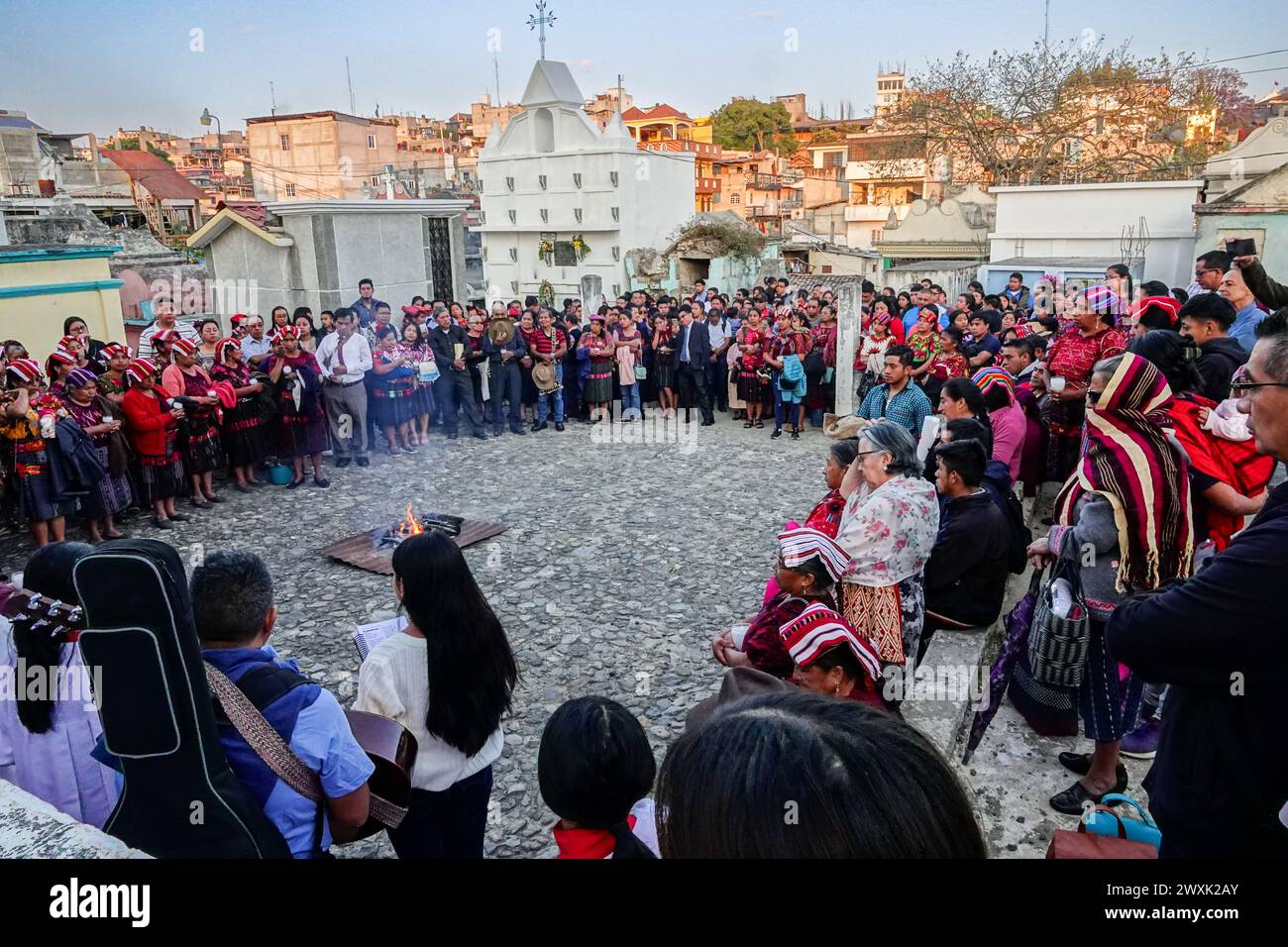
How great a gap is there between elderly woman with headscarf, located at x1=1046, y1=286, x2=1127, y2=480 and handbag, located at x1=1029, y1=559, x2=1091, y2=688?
12.0 feet

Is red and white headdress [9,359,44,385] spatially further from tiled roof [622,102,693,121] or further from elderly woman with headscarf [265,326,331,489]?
tiled roof [622,102,693,121]

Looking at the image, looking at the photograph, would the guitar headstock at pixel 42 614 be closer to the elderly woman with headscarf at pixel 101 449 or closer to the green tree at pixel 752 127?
the elderly woman with headscarf at pixel 101 449

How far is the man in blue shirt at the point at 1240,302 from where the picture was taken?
641 centimetres

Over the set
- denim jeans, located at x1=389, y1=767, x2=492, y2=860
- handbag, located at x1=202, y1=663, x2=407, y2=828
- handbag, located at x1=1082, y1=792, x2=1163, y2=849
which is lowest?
denim jeans, located at x1=389, y1=767, x2=492, y2=860

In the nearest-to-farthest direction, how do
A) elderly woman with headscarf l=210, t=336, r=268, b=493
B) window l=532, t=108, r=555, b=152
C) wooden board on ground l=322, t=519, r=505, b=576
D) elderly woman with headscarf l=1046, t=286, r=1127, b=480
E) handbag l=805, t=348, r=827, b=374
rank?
elderly woman with headscarf l=1046, t=286, r=1127, b=480 < wooden board on ground l=322, t=519, r=505, b=576 < elderly woman with headscarf l=210, t=336, r=268, b=493 < handbag l=805, t=348, r=827, b=374 < window l=532, t=108, r=555, b=152

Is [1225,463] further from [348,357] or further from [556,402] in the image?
[556,402]

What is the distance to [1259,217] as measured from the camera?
18.5 meters

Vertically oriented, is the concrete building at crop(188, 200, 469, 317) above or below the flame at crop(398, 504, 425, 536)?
above

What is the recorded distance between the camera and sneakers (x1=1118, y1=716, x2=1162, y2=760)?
3951 millimetres

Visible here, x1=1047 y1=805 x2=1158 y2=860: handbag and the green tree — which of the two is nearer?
x1=1047 y1=805 x2=1158 y2=860: handbag

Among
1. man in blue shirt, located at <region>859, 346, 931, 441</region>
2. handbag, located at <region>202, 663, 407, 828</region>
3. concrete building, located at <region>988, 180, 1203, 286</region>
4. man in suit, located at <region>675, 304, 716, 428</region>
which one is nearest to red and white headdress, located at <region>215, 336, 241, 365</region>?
man in suit, located at <region>675, 304, 716, 428</region>

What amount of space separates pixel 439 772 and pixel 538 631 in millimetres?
3228

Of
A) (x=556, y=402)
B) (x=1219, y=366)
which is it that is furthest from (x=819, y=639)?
(x=556, y=402)

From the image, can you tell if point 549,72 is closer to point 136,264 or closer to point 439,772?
point 136,264
